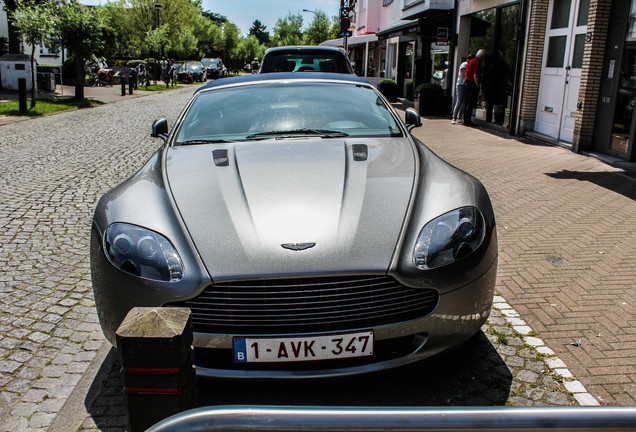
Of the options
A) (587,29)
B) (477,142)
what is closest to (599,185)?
(587,29)

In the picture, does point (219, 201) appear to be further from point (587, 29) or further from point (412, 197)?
point (587, 29)

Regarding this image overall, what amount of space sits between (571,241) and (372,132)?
2477 mm

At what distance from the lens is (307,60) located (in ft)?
35.1

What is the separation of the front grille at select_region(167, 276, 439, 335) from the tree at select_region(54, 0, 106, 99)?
20096 mm

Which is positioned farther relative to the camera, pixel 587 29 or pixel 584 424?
pixel 587 29

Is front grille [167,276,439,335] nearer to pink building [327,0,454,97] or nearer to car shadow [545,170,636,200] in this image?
car shadow [545,170,636,200]

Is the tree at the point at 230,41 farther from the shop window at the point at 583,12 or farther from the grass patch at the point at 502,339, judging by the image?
the grass patch at the point at 502,339

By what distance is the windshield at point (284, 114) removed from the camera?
4.07 m

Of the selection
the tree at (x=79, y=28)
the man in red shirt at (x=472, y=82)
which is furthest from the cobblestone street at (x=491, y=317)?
the tree at (x=79, y=28)

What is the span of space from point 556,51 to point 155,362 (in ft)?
39.8

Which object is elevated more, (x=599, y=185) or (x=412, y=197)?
(x=412, y=197)

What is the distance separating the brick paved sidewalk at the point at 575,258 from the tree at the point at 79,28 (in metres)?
15.6

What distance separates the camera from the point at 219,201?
2982 millimetres

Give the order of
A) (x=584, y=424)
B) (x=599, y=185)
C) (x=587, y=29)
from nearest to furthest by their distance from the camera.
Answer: (x=584, y=424)
(x=599, y=185)
(x=587, y=29)
